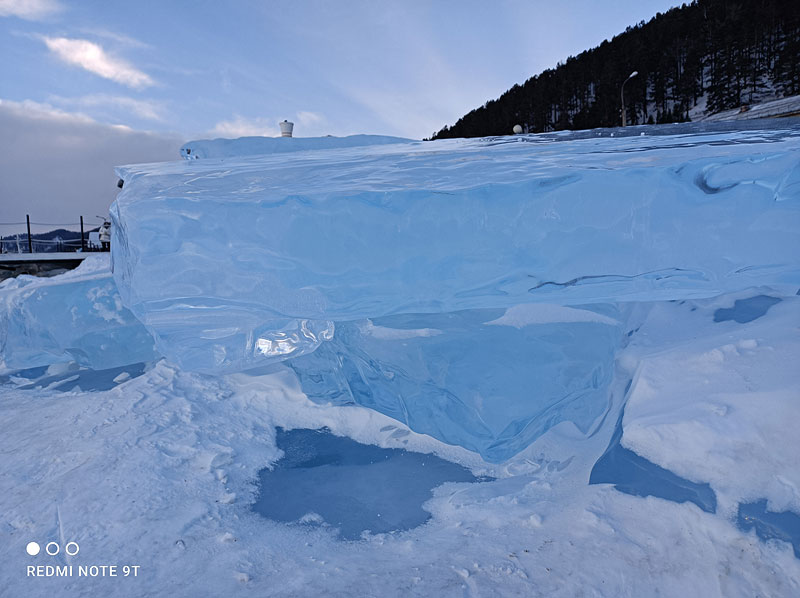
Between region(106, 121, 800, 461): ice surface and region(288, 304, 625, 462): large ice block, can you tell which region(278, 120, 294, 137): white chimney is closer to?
region(106, 121, 800, 461): ice surface

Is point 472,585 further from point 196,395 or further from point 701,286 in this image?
point 196,395

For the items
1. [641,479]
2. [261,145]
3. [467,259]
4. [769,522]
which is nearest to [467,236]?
[467,259]

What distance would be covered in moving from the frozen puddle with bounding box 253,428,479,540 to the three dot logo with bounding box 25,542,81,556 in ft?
2.04

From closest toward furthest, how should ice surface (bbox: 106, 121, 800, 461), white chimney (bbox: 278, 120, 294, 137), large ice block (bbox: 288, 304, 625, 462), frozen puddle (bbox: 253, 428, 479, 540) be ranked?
ice surface (bbox: 106, 121, 800, 461), frozen puddle (bbox: 253, 428, 479, 540), large ice block (bbox: 288, 304, 625, 462), white chimney (bbox: 278, 120, 294, 137)

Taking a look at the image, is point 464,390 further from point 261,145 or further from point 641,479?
point 261,145

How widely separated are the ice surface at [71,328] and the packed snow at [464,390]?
1332mm

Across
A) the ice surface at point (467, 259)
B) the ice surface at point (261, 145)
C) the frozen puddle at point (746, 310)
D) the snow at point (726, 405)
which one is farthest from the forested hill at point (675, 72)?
the ice surface at point (467, 259)

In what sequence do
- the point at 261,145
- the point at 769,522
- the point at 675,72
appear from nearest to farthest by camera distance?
the point at 769,522
the point at 261,145
the point at 675,72

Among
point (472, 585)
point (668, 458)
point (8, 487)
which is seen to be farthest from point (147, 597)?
point (668, 458)

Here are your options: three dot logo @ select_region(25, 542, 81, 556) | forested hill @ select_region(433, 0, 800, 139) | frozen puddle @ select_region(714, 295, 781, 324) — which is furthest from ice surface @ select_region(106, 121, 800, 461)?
forested hill @ select_region(433, 0, 800, 139)

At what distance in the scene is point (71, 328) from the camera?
390cm

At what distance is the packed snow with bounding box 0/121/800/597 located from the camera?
1.60 meters

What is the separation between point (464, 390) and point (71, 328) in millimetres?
3377

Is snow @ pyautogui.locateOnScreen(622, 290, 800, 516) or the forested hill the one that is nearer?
snow @ pyautogui.locateOnScreen(622, 290, 800, 516)
